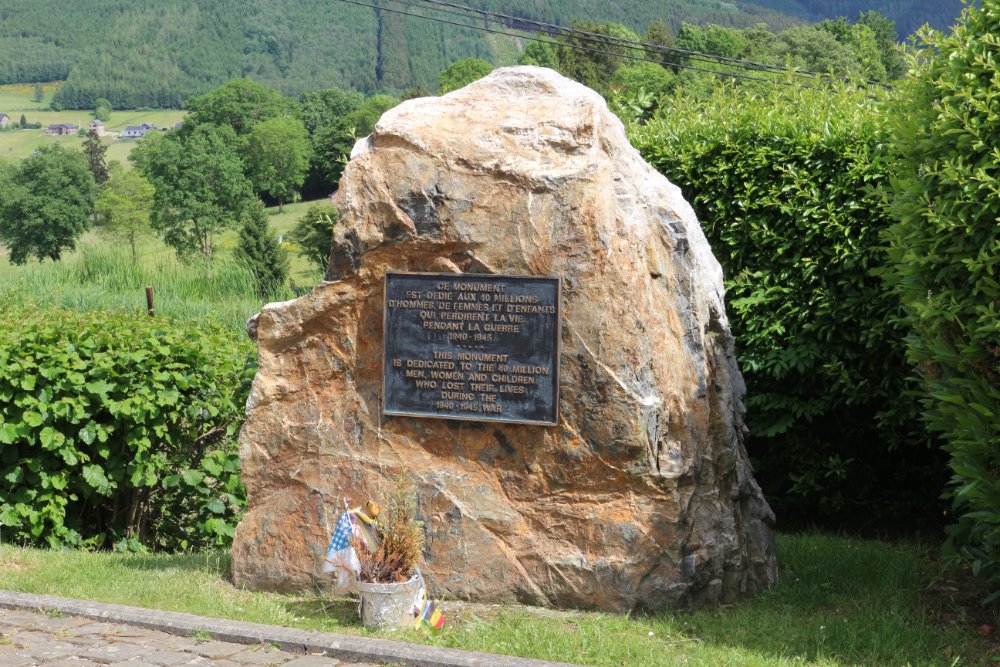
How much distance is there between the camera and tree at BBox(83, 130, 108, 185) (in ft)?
205

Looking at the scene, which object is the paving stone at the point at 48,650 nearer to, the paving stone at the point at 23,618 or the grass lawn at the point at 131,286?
the paving stone at the point at 23,618

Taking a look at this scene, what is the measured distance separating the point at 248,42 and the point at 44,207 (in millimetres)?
58430

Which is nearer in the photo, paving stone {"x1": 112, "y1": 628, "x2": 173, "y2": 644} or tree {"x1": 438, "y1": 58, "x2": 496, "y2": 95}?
paving stone {"x1": 112, "y1": 628, "x2": 173, "y2": 644}

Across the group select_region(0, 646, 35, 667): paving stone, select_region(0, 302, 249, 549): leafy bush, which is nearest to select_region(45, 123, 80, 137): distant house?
select_region(0, 302, 249, 549): leafy bush

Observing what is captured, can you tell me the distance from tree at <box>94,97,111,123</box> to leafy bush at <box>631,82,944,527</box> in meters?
87.4

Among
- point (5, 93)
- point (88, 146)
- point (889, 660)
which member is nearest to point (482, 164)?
point (889, 660)

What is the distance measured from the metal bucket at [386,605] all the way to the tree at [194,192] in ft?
155

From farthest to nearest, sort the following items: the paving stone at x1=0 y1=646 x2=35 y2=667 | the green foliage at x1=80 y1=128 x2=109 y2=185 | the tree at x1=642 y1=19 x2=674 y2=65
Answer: the tree at x1=642 y1=19 x2=674 y2=65, the green foliage at x1=80 y1=128 x2=109 y2=185, the paving stone at x1=0 y1=646 x2=35 y2=667

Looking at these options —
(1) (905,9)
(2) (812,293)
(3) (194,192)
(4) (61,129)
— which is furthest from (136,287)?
(1) (905,9)

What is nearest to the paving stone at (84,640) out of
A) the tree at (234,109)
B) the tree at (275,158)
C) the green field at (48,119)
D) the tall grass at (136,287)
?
the tall grass at (136,287)

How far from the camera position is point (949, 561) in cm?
647

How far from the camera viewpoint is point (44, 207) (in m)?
53.8

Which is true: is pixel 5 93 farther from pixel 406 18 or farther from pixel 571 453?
pixel 571 453

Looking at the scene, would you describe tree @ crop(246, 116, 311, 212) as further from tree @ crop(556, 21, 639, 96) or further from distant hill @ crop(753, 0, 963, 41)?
distant hill @ crop(753, 0, 963, 41)
